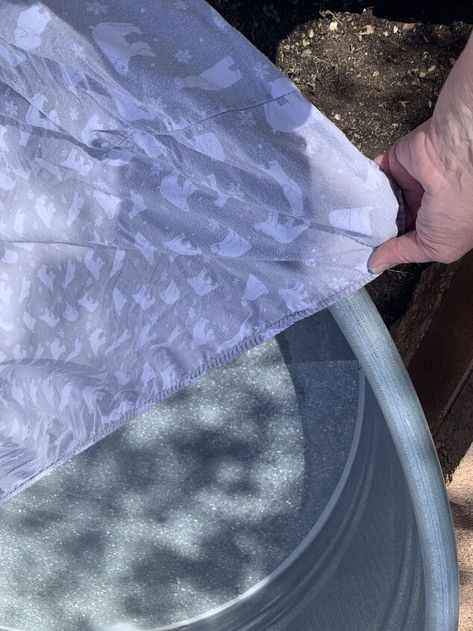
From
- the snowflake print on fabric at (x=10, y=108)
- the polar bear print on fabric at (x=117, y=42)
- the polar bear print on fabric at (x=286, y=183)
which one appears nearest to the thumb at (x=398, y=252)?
the polar bear print on fabric at (x=286, y=183)

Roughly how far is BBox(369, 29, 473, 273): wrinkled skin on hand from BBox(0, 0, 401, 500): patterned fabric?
0.04 meters

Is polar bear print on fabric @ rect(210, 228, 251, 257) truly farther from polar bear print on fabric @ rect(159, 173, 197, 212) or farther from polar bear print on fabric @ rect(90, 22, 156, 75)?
polar bear print on fabric @ rect(90, 22, 156, 75)

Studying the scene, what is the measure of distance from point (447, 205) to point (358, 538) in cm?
66

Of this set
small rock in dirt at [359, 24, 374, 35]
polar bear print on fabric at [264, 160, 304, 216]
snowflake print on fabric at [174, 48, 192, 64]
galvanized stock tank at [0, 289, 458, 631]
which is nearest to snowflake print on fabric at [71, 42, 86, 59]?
snowflake print on fabric at [174, 48, 192, 64]

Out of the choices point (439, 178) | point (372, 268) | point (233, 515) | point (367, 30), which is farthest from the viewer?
point (367, 30)

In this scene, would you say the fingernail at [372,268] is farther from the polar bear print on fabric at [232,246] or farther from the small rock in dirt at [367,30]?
the small rock in dirt at [367,30]

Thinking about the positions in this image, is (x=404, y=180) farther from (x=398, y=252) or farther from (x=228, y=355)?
(x=228, y=355)

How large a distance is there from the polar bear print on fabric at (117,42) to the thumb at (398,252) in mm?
354

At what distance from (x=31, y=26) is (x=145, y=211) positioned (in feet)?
0.95

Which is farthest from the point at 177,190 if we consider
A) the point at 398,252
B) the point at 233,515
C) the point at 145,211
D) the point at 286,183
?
the point at 233,515

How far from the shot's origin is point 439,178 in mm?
811

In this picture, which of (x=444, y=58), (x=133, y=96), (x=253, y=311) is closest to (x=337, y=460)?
(x=253, y=311)

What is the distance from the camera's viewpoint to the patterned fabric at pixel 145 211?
83 centimetres

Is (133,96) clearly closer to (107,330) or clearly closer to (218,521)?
(107,330)
